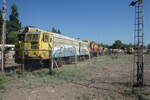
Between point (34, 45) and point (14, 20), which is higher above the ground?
point (14, 20)

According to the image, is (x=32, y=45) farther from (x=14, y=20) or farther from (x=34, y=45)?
(x=14, y=20)

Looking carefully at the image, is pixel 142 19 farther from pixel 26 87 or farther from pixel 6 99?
pixel 6 99

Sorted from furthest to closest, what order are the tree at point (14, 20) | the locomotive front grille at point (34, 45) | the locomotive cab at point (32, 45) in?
the tree at point (14, 20)
the locomotive front grille at point (34, 45)
the locomotive cab at point (32, 45)

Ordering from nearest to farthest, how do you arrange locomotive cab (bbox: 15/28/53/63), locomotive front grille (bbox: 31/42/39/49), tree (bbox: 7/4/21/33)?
1. locomotive cab (bbox: 15/28/53/63)
2. locomotive front grille (bbox: 31/42/39/49)
3. tree (bbox: 7/4/21/33)

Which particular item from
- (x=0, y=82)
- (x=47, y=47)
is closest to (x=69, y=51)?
(x=47, y=47)

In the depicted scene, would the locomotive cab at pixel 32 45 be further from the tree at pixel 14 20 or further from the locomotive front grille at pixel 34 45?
the tree at pixel 14 20

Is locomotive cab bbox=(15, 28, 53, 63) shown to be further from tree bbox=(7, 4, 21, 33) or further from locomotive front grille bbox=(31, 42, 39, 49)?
tree bbox=(7, 4, 21, 33)

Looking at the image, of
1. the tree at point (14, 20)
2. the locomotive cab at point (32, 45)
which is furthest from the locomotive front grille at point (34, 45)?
the tree at point (14, 20)

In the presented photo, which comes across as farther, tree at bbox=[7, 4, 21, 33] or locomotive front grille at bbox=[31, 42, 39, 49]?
tree at bbox=[7, 4, 21, 33]

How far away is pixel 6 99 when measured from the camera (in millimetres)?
5719

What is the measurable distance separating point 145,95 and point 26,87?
5205mm

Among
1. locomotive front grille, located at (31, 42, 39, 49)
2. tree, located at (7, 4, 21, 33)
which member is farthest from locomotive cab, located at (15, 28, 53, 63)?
tree, located at (7, 4, 21, 33)

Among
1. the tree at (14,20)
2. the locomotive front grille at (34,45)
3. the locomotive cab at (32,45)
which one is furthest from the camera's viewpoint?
the tree at (14,20)

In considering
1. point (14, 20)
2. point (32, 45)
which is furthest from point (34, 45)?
point (14, 20)
